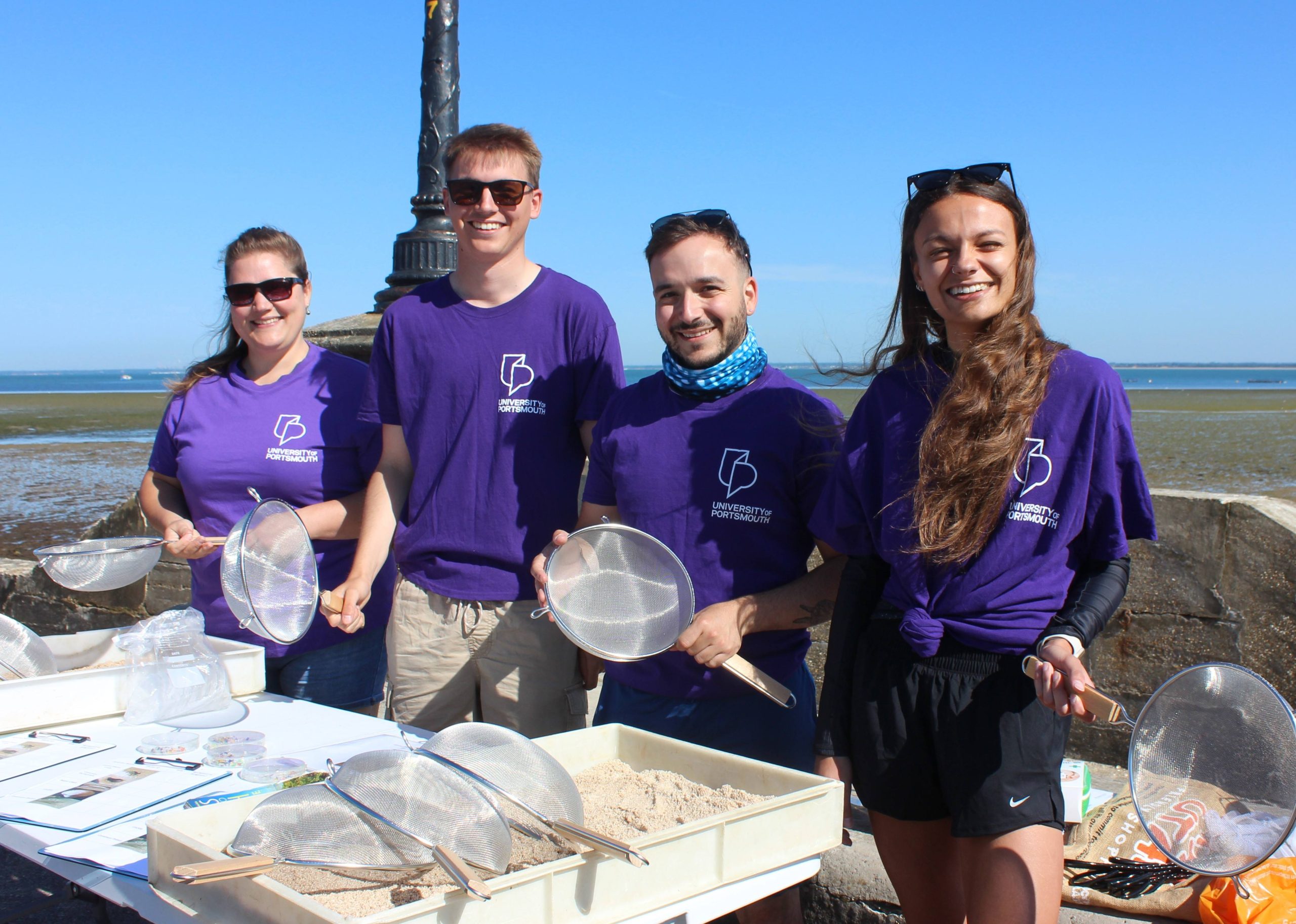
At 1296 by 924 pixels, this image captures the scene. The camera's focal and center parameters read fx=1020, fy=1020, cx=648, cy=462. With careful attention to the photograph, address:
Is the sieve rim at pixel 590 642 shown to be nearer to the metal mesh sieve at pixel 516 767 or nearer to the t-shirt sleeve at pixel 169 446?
the metal mesh sieve at pixel 516 767

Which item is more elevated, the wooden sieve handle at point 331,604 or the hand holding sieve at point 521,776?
the wooden sieve handle at point 331,604

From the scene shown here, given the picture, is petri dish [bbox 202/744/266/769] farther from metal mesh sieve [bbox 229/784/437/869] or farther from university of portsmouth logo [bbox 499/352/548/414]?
university of portsmouth logo [bbox 499/352/548/414]

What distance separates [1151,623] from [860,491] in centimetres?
215

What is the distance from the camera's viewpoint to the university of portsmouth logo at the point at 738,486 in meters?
2.59

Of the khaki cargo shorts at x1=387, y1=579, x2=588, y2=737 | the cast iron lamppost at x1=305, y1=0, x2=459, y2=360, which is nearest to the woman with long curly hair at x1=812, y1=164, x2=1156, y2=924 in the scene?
the khaki cargo shorts at x1=387, y1=579, x2=588, y2=737

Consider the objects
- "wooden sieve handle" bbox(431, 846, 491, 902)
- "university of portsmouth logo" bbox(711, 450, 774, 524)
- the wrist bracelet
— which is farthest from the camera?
"university of portsmouth logo" bbox(711, 450, 774, 524)

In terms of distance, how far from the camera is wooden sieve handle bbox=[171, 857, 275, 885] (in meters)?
1.48

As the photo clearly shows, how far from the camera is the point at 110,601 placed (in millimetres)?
6391

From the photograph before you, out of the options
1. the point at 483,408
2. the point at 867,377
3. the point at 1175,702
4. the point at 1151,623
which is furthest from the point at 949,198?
the point at 1151,623

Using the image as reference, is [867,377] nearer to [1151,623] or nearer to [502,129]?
[502,129]

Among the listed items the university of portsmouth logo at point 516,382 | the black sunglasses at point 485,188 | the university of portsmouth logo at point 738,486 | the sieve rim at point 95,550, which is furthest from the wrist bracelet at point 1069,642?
the sieve rim at point 95,550

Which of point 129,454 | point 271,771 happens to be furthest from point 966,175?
point 129,454

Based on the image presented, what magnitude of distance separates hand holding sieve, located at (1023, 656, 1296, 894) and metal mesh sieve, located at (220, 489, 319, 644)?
1.98 metres

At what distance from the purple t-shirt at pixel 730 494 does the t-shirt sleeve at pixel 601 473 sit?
2.4 inches
